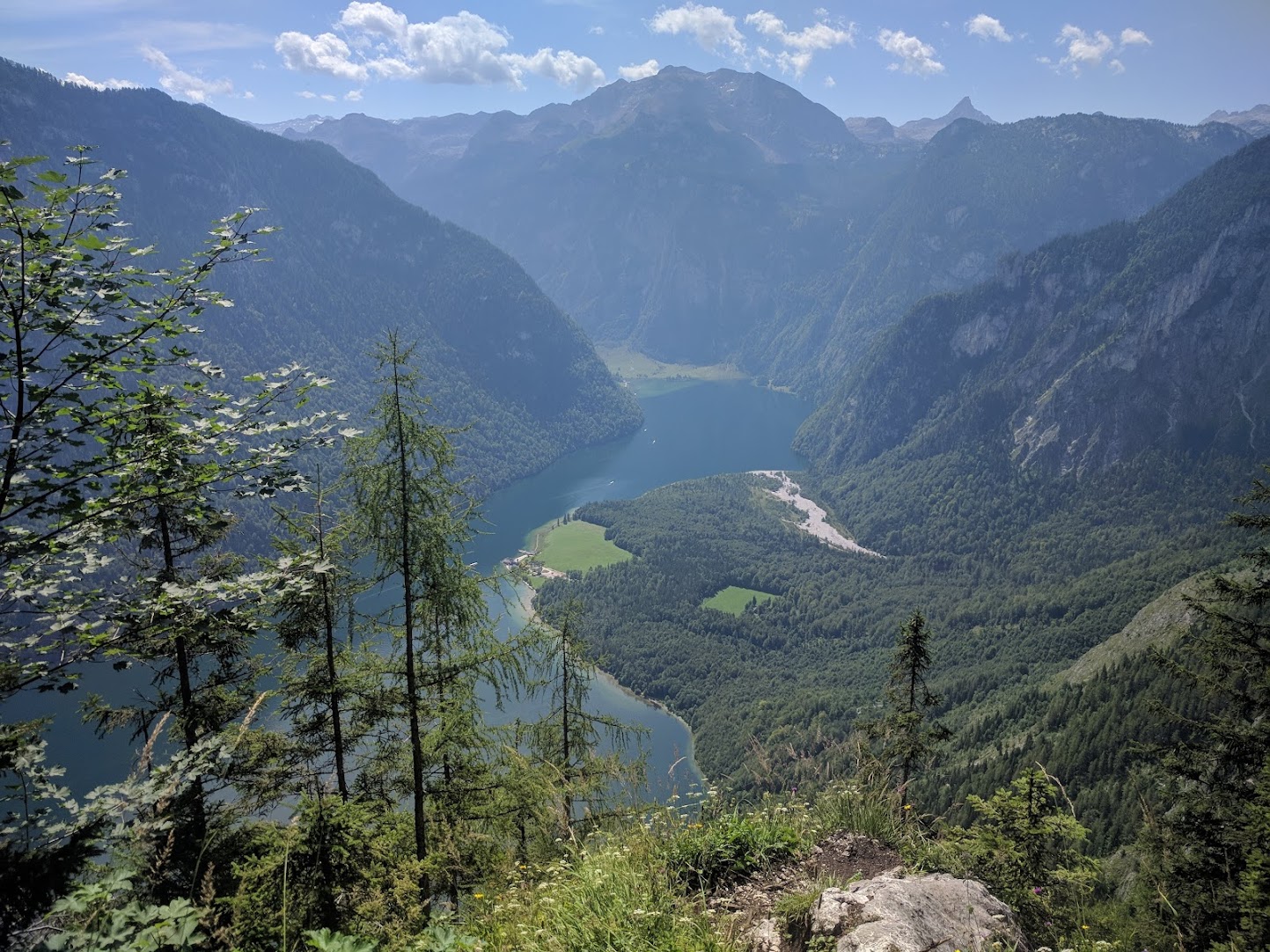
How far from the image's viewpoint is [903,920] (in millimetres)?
5762

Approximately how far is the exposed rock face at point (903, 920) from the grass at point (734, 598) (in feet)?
408

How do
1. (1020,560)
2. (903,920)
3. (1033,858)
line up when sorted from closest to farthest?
(903,920)
(1033,858)
(1020,560)

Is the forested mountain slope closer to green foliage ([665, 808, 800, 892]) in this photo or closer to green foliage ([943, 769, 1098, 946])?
green foliage ([943, 769, 1098, 946])

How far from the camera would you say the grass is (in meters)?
131

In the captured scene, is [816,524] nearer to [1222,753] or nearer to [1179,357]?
[1179,357]

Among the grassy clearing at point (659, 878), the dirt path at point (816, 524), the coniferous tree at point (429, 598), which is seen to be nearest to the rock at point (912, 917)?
the grassy clearing at point (659, 878)

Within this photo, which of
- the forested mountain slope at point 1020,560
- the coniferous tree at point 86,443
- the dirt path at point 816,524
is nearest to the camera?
the coniferous tree at point 86,443

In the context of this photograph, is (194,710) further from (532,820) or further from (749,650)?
(749,650)

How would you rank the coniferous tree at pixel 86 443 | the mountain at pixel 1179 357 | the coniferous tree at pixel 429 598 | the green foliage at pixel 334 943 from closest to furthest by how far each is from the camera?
the green foliage at pixel 334 943 < the coniferous tree at pixel 86 443 < the coniferous tree at pixel 429 598 < the mountain at pixel 1179 357

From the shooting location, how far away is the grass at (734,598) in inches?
5162

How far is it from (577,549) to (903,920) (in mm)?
141660

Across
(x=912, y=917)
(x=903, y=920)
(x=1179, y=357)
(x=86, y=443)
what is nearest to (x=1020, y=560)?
(x=1179, y=357)

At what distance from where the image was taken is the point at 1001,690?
9650 centimetres

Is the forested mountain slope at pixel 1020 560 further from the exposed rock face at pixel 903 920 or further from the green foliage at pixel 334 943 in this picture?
the green foliage at pixel 334 943
